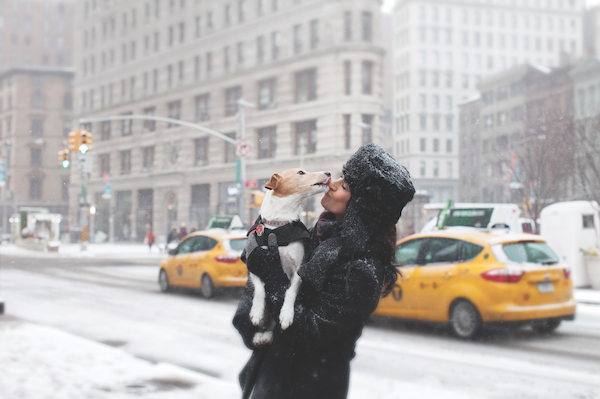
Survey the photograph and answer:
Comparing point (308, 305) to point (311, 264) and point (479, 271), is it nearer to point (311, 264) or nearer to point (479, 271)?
point (311, 264)

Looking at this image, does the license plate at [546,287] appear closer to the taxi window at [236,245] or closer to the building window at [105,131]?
the taxi window at [236,245]

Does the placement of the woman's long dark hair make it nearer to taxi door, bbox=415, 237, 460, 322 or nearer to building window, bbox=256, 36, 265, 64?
taxi door, bbox=415, 237, 460, 322

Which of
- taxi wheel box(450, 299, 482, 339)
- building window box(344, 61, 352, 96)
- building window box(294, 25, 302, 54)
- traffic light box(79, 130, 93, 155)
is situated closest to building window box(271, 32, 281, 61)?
building window box(294, 25, 302, 54)

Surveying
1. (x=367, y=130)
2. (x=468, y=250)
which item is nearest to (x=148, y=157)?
(x=367, y=130)

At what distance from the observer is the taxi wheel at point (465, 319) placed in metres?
8.63

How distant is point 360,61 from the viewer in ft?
119

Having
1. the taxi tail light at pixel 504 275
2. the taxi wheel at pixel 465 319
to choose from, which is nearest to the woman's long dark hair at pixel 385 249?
the taxi tail light at pixel 504 275

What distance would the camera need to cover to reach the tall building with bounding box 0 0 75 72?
8394 centimetres

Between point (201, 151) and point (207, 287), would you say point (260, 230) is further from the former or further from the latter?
point (201, 151)

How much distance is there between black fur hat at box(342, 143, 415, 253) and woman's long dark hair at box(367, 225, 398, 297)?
39 mm

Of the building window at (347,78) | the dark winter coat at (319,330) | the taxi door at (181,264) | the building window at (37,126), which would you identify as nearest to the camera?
the dark winter coat at (319,330)

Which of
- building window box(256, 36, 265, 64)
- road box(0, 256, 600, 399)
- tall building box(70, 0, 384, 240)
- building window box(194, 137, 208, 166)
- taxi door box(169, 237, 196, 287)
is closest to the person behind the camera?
road box(0, 256, 600, 399)

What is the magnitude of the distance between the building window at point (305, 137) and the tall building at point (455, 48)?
46.9m

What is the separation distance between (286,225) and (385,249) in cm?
41
